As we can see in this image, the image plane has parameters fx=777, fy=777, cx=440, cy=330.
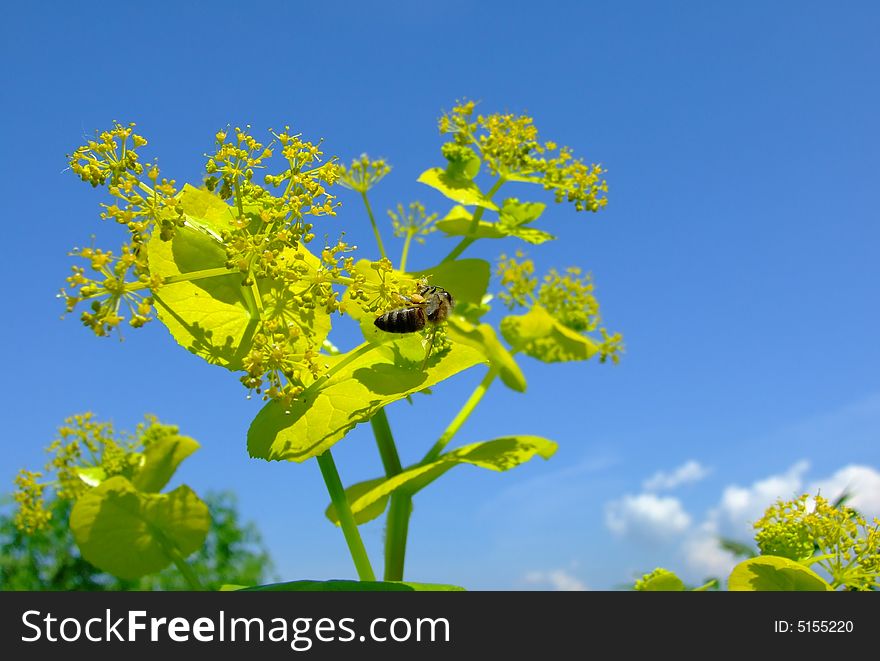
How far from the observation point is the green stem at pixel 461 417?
3.88 m

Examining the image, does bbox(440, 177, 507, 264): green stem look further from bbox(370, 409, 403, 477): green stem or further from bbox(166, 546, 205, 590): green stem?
bbox(166, 546, 205, 590): green stem

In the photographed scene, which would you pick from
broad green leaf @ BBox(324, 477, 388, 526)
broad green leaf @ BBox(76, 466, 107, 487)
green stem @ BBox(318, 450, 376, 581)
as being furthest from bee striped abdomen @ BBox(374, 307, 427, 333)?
broad green leaf @ BBox(76, 466, 107, 487)

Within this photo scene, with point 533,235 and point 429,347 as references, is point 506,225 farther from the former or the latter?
point 429,347

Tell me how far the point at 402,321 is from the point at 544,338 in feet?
7.38

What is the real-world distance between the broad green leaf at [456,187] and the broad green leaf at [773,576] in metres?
2.07

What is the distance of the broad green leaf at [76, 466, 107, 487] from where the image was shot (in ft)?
14.5

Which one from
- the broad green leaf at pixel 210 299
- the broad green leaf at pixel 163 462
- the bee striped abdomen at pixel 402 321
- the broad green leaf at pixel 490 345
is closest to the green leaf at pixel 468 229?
the broad green leaf at pixel 490 345

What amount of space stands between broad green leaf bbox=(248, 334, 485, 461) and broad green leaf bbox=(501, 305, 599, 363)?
217 cm

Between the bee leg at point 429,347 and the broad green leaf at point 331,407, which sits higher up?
the bee leg at point 429,347

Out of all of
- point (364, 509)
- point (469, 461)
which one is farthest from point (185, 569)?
point (469, 461)

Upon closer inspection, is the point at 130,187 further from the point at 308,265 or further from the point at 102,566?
the point at 102,566

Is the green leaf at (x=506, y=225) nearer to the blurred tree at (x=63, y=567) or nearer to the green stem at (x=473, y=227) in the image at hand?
the green stem at (x=473, y=227)
